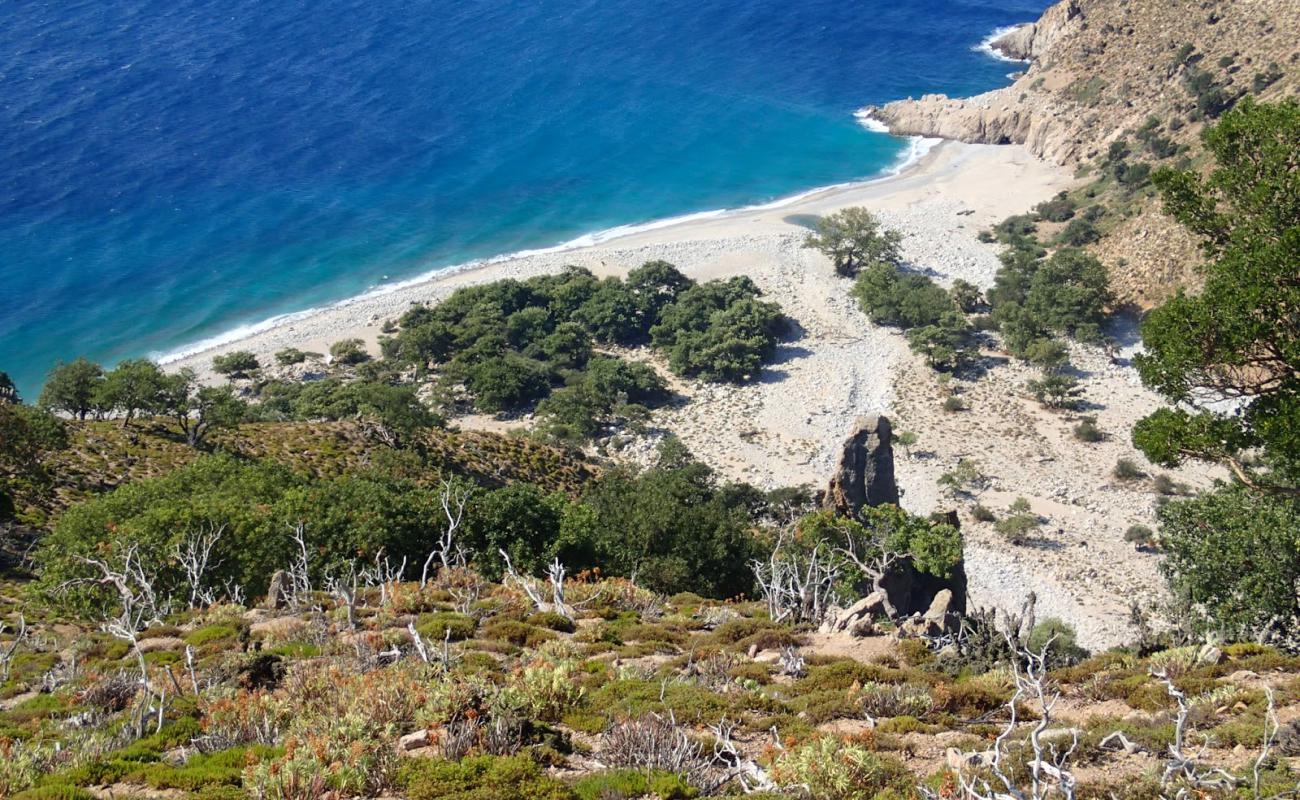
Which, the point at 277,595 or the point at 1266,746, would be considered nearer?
the point at 1266,746

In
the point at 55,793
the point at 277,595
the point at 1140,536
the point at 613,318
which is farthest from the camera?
the point at 613,318

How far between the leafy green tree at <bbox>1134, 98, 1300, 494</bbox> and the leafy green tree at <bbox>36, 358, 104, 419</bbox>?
174 ft

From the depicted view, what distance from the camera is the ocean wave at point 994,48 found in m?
135

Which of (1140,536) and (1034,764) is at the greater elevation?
(1034,764)

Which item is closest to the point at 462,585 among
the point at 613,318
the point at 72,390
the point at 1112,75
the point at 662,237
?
the point at 72,390

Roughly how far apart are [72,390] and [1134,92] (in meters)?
96.0

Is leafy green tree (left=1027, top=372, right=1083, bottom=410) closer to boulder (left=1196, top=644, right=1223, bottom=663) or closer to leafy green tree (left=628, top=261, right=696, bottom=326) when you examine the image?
leafy green tree (left=628, top=261, right=696, bottom=326)

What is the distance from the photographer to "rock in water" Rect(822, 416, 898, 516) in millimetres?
34844

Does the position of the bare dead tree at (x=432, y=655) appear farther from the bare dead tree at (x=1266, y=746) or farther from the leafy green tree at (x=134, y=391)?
the leafy green tree at (x=134, y=391)

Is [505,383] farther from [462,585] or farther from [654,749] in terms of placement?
[654,749]

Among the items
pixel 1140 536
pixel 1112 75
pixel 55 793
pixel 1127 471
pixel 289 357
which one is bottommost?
pixel 1140 536

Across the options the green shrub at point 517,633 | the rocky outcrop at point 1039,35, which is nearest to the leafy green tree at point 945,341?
the green shrub at point 517,633

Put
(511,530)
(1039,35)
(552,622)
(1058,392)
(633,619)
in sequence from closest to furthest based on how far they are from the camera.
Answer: (552,622)
(633,619)
(511,530)
(1058,392)
(1039,35)

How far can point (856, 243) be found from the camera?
7738 centimetres
